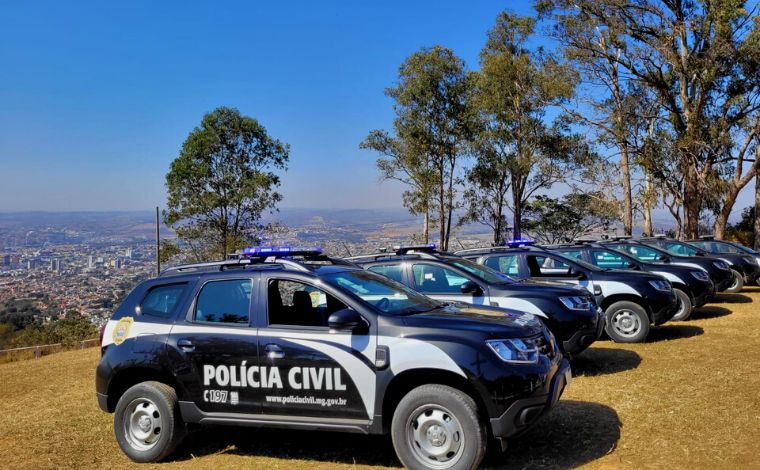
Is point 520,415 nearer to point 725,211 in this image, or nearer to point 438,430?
point 438,430

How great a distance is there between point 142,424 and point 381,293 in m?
2.35

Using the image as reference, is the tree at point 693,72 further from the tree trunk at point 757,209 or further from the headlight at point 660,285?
the headlight at point 660,285

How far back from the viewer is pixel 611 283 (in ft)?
32.3

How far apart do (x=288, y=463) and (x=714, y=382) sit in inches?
186

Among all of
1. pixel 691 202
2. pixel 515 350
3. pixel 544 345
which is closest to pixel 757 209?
pixel 691 202

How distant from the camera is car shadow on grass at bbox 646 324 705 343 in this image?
1045 centimetres

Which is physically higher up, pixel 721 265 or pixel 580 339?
pixel 721 265

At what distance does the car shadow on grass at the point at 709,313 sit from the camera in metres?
12.8

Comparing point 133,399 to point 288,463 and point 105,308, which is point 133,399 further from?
point 105,308

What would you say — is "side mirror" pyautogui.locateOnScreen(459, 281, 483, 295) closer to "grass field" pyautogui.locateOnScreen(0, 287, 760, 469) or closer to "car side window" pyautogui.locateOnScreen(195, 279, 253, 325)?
"grass field" pyautogui.locateOnScreen(0, 287, 760, 469)

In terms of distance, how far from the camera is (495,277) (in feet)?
28.2

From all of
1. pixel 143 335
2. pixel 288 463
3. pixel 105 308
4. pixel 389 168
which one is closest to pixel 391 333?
pixel 288 463

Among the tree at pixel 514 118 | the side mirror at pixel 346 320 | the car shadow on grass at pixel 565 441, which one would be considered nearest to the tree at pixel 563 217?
the tree at pixel 514 118

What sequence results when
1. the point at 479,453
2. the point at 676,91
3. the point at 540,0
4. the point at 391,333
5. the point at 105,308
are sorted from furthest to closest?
the point at 540,0
the point at 676,91
the point at 105,308
the point at 391,333
the point at 479,453
